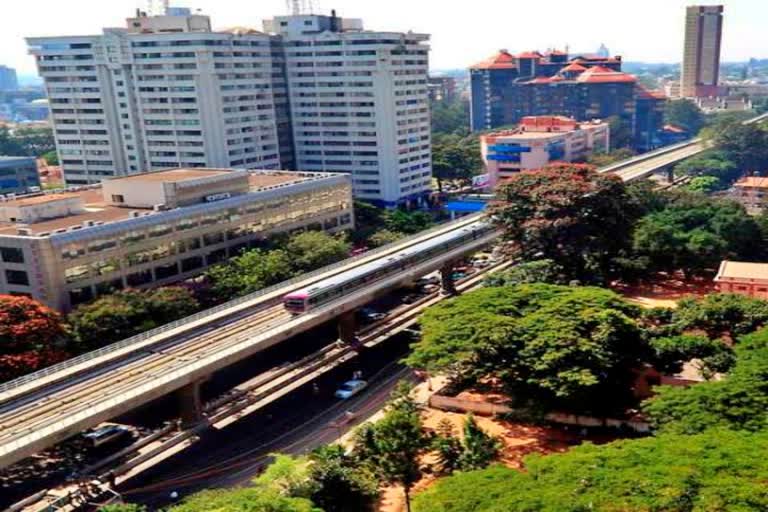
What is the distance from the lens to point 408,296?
70562mm

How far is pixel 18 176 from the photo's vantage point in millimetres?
123625

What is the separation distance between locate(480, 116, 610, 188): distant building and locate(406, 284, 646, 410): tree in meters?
79.1

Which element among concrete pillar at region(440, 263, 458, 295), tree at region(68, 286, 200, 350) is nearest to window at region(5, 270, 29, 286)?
tree at region(68, 286, 200, 350)

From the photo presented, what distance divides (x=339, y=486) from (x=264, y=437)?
1071cm

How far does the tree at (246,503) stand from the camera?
25969 millimetres

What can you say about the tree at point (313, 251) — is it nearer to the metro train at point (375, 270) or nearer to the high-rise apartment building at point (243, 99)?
the metro train at point (375, 270)

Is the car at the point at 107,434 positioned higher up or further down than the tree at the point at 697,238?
further down

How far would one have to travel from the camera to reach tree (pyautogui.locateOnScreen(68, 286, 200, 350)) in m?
48.4

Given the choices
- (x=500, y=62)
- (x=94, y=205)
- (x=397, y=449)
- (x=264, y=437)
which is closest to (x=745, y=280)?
(x=397, y=449)

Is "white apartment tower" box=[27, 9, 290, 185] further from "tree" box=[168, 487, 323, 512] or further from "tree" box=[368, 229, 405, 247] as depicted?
"tree" box=[168, 487, 323, 512]

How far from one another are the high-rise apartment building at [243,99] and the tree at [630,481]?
7690cm

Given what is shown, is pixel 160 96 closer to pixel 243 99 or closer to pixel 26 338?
pixel 243 99

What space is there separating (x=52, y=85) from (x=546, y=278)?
78635mm

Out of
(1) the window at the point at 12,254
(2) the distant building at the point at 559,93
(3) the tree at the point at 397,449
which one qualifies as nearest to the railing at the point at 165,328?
(1) the window at the point at 12,254
